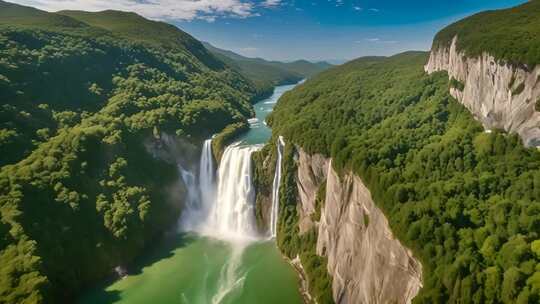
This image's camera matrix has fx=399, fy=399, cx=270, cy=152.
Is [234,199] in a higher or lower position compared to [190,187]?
lower

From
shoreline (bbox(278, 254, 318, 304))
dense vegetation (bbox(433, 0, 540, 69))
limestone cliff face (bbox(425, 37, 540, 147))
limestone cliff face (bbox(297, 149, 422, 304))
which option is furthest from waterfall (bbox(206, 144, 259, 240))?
dense vegetation (bbox(433, 0, 540, 69))

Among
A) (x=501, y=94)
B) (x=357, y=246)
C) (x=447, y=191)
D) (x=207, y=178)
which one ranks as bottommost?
(x=207, y=178)

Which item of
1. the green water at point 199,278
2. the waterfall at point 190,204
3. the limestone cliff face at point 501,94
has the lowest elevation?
the green water at point 199,278

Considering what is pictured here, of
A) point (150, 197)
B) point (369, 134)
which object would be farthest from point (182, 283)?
point (369, 134)

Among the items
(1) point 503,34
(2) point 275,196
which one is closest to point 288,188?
(2) point 275,196

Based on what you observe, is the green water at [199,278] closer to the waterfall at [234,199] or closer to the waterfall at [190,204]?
the waterfall at [234,199]

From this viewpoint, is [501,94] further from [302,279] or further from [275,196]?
[275,196]

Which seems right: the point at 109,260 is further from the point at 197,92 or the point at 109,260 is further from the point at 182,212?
the point at 197,92

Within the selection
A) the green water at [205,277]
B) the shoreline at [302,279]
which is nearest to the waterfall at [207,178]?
the green water at [205,277]
